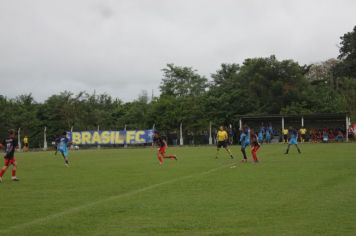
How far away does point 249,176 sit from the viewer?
18.5 metres

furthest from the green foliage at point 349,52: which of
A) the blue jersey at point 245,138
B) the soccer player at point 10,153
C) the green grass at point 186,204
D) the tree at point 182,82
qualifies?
the soccer player at point 10,153

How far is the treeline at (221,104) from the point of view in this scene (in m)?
62.5

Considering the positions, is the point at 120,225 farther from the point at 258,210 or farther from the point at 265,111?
the point at 265,111

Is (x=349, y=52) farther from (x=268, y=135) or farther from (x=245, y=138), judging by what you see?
(x=245, y=138)

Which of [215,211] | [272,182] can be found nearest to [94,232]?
[215,211]

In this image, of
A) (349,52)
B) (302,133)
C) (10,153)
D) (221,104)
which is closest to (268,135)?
(302,133)

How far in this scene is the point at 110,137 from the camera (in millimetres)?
61781

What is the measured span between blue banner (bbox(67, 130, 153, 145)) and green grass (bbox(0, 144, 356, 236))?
40766mm

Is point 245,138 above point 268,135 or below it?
below

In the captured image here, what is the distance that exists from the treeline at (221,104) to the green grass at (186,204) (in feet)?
141

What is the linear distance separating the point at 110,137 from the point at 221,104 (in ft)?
44.2

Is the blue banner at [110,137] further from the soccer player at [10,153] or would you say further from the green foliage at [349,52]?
the soccer player at [10,153]

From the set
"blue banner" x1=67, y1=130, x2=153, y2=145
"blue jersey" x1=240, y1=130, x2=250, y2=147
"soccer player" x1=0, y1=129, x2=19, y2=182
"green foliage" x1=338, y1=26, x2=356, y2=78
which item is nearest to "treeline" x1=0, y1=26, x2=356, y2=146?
"green foliage" x1=338, y1=26, x2=356, y2=78

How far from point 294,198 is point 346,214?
238 centimetres
